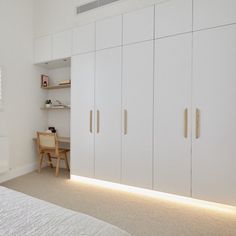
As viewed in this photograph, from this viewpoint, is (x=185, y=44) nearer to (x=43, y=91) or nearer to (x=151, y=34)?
(x=151, y=34)

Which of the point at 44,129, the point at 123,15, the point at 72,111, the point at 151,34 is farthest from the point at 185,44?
the point at 44,129

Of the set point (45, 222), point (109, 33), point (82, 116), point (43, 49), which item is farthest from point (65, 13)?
point (45, 222)

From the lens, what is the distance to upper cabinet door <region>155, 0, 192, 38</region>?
93.2 inches

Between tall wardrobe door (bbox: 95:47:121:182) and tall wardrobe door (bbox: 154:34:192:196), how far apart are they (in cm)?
58

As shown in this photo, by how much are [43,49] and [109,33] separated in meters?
1.47

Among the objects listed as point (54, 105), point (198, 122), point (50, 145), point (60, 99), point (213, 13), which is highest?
point (213, 13)

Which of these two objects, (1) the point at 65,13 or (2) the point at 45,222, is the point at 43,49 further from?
(2) the point at 45,222

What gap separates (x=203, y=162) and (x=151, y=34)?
1.78 m

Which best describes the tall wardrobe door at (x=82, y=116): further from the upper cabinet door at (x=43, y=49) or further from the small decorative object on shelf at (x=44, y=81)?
the small decorative object on shelf at (x=44, y=81)

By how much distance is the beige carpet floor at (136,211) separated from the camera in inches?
72.2

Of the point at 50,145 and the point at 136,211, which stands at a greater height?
the point at 50,145

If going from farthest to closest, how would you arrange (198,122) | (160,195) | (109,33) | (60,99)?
1. (60,99)
2. (109,33)
3. (160,195)
4. (198,122)

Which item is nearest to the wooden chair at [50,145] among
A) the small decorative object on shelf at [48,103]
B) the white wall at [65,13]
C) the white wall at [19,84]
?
the white wall at [19,84]

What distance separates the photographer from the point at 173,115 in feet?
8.05
